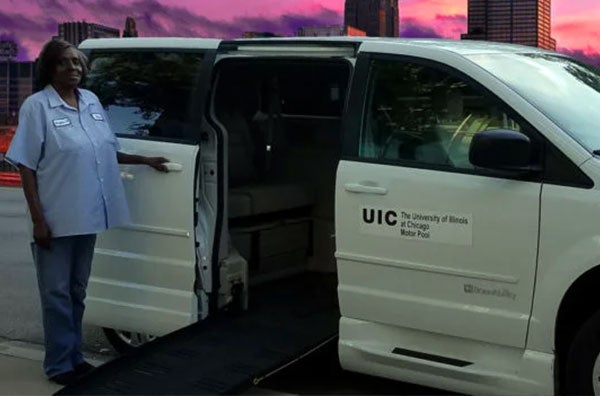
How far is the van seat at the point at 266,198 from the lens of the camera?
209 inches

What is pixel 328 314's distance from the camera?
16.0 feet

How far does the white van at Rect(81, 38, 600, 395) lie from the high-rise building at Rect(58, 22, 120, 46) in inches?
26.6

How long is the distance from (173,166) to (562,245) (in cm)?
222

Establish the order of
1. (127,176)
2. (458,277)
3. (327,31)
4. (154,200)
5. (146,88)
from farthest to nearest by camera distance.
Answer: (327,31), (146,88), (127,176), (154,200), (458,277)

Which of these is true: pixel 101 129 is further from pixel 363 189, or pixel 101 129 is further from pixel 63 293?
pixel 363 189

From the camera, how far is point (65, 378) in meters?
4.51

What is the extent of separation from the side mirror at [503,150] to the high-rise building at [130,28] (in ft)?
10.1

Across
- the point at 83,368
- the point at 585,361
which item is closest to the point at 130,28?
the point at 83,368

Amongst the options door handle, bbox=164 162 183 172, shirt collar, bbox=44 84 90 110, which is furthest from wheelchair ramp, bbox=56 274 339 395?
shirt collar, bbox=44 84 90 110

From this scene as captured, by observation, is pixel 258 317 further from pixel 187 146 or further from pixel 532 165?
pixel 532 165

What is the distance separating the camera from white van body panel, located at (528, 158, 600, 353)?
331 centimetres

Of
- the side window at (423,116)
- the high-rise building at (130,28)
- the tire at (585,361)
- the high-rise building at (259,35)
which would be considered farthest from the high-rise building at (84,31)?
the tire at (585,361)

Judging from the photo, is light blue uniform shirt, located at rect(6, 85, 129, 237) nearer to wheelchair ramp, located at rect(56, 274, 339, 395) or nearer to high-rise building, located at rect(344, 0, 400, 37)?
wheelchair ramp, located at rect(56, 274, 339, 395)

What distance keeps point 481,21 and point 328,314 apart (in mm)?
3000
